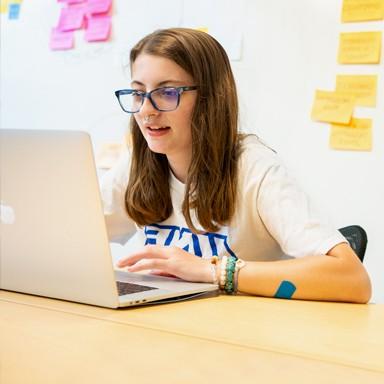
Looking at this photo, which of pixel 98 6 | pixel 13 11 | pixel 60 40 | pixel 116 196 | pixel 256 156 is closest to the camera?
pixel 256 156

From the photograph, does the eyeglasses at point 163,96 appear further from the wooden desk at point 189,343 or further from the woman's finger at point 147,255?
the wooden desk at point 189,343

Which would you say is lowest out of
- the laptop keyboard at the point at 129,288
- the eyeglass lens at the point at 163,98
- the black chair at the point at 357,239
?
the black chair at the point at 357,239

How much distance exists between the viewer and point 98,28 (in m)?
2.34

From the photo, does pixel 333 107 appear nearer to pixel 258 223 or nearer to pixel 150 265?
pixel 258 223

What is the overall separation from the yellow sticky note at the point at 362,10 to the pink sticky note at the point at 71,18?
41.8 inches

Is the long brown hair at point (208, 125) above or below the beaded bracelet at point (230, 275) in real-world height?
above

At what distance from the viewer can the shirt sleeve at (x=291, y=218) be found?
1121 mm

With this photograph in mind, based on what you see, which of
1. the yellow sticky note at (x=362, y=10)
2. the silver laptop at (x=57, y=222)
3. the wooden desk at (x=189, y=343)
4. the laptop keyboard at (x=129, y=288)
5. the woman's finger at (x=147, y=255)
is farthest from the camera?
the yellow sticky note at (x=362, y=10)

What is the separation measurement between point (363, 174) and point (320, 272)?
0.80 meters

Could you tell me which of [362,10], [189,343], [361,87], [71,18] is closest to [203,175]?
[189,343]

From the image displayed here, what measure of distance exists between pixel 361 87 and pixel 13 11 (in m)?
1.56

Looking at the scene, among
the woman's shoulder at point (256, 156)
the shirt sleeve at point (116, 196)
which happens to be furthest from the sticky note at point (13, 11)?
the woman's shoulder at point (256, 156)

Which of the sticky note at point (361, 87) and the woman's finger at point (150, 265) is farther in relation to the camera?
the sticky note at point (361, 87)

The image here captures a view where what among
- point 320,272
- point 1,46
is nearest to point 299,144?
point 320,272
